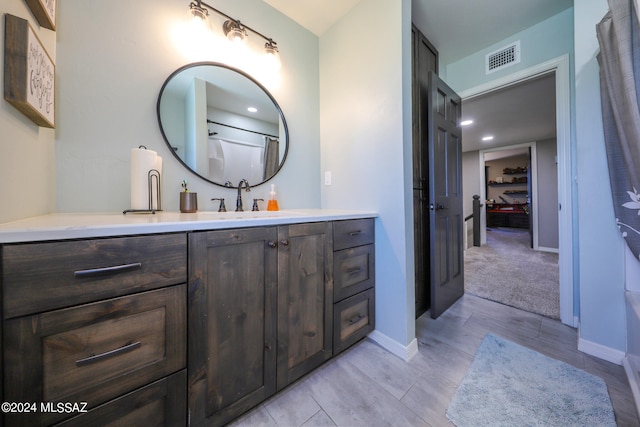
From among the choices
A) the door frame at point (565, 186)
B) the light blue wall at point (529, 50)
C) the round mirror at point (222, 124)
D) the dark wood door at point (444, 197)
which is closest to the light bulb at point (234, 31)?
the round mirror at point (222, 124)

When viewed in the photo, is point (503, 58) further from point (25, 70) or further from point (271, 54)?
point (25, 70)

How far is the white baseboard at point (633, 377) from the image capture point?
3.32 ft

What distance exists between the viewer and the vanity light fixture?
1275 mm

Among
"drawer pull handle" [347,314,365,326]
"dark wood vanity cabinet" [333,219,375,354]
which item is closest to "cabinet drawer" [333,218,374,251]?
"dark wood vanity cabinet" [333,219,375,354]

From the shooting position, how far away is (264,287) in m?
0.96

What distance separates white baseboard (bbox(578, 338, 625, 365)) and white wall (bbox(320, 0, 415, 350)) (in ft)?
3.60

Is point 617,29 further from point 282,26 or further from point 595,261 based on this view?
point 282,26

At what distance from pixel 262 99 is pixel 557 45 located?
98.7 inches

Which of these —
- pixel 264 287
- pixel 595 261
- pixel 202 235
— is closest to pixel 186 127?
pixel 202 235

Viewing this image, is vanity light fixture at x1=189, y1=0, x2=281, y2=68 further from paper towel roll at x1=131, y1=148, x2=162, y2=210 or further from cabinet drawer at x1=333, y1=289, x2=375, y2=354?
cabinet drawer at x1=333, y1=289, x2=375, y2=354

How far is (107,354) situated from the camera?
2.10 ft

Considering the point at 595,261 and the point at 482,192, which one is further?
the point at 482,192

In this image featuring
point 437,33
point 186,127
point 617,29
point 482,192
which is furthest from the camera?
point 482,192

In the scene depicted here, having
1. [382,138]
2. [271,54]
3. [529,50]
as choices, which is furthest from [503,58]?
[271,54]
